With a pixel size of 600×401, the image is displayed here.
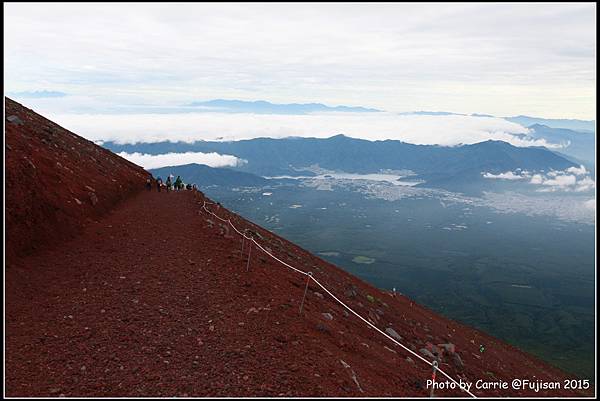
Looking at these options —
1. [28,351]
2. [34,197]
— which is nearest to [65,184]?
[34,197]

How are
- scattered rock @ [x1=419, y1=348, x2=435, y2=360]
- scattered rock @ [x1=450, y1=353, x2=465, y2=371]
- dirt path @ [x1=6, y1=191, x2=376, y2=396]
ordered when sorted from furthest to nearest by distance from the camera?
scattered rock @ [x1=450, y1=353, x2=465, y2=371], scattered rock @ [x1=419, y1=348, x2=435, y2=360], dirt path @ [x1=6, y1=191, x2=376, y2=396]

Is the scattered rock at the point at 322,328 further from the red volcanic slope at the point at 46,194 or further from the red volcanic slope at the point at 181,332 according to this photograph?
the red volcanic slope at the point at 46,194

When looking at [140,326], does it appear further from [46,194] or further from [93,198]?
[93,198]

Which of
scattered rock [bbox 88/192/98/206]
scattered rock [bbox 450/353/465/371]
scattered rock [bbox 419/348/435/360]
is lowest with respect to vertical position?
scattered rock [bbox 450/353/465/371]

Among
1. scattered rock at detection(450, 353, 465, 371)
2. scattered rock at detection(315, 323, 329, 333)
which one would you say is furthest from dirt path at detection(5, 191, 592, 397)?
scattered rock at detection(450, 353, 465, 371)

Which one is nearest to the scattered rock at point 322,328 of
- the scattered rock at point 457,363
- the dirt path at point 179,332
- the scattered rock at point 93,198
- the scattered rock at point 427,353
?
the dirt path at point 179,332

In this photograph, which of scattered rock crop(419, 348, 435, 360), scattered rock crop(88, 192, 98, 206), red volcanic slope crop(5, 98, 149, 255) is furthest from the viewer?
scattered rock crop(88, 192, 98, 206)

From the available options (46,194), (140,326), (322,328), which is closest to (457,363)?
(322,328)

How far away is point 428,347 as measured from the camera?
2042cm

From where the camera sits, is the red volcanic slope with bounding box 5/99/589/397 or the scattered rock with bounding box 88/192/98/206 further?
the scattered rock with bounding box 88/192/98/206

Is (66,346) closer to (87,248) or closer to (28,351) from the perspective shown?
(28,351)

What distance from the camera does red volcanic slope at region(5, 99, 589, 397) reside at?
32.8ft

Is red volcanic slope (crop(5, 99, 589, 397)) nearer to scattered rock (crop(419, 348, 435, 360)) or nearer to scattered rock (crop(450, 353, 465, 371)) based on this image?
scattered rock (crop(450, 353, 465, 371))

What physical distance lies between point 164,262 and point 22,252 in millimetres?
5775
